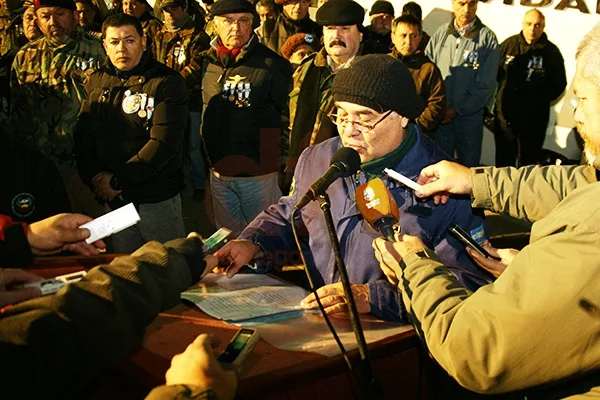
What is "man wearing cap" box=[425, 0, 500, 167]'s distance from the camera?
312 inches

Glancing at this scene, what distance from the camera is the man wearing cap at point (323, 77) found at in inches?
223

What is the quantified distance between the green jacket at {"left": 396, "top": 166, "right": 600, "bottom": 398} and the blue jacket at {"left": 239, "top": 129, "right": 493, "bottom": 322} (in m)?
0.81

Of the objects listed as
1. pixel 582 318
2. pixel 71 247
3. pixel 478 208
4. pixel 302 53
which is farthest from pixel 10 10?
pixel 582 318

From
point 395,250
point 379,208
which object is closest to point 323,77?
point 379,208

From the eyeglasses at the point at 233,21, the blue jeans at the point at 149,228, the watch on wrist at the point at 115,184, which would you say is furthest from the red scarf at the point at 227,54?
the watch on wrist at the point at 115,184

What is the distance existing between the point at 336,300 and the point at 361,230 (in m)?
0.52

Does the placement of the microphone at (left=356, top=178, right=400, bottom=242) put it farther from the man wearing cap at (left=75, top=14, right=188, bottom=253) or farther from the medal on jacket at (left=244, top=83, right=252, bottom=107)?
the medal on jacket at (left=244, top=83, right=252, bottom=107)

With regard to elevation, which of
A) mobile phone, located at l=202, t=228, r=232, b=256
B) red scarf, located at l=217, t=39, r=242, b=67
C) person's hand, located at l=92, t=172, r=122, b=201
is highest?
red scarf, located at l=217, t=39, r=242, b=67

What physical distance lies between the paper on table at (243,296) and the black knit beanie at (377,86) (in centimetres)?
96

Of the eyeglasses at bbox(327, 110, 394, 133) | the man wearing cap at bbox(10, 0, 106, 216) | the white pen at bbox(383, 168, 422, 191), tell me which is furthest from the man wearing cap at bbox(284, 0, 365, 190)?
the white pen at bbox(383, 168, 422, 191)

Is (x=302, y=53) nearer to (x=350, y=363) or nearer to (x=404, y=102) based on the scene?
(x=404, y=102)

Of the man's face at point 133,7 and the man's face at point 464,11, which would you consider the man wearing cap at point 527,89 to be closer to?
the man's face at point 464,11

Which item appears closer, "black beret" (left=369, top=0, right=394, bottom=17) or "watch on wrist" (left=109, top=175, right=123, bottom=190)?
"watch on wrist" (left=109, top=175, right=123, bottom=190)

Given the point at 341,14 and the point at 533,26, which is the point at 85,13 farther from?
the point at 533,26
